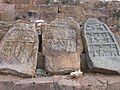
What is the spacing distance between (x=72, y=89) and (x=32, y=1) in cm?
420

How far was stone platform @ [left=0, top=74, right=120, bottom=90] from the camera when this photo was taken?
378 centimetres

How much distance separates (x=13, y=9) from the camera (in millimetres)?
6309

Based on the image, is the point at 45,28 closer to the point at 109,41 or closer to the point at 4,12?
the point at 109,41

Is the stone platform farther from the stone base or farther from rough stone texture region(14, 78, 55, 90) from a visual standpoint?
the stone base

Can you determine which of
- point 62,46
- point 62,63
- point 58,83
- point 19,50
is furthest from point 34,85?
point 62,46

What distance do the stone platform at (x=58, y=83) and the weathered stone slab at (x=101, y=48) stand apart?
0.62ft

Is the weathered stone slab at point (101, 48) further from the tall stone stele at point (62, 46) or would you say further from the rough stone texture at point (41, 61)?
the rough stone texture at point (41, 61)

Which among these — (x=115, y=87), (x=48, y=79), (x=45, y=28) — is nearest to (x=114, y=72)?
(x=115, y=87)

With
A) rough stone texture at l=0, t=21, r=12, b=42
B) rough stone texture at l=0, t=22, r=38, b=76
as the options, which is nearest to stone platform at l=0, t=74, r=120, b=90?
rough stone texture at l=0, t=22, r=38, b=76

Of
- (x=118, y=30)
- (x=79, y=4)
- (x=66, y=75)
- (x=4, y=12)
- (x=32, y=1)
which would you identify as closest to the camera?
(x=66, y=75)

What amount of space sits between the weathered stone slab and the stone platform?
189 millimetres

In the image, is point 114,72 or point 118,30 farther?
point 118,30

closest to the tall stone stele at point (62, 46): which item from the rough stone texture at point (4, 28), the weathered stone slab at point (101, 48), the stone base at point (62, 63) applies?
the stone base at point (62, 63)

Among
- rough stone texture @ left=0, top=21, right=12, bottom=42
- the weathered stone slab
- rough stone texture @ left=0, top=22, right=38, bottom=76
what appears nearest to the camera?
rough stone texture @ left=0, top=22, right=38, bottom=76
